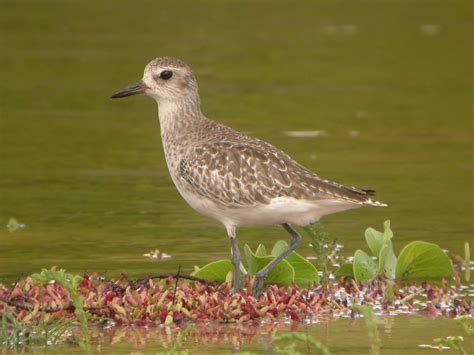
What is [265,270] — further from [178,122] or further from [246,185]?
[178,122]

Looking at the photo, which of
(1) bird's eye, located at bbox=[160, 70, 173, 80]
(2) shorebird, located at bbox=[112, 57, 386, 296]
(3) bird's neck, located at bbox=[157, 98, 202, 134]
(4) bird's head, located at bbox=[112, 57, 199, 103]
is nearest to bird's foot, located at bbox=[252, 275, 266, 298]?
(2) shorebird, located at bbox=[112, 57, 386, 296]

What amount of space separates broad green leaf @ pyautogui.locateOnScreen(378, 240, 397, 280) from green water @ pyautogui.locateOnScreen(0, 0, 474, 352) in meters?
1.35

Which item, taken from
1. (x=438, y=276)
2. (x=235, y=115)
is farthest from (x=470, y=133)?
(x=438, y=276)

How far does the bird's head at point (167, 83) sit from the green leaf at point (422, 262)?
89.0 inches

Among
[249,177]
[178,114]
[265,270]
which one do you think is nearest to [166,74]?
[178,114]

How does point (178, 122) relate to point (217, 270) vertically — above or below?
above

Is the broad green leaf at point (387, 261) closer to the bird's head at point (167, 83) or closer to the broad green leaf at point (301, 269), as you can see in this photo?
the broad green leaf at point (301, 269)

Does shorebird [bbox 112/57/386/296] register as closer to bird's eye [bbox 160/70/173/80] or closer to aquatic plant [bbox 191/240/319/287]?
aquatic plant [bbox 191/240/319/287]

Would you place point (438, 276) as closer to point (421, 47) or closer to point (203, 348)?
point (203, 348)

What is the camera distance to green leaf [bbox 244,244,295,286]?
11.5 m

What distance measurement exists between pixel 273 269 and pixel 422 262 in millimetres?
1277

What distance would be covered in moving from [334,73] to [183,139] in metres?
11.4

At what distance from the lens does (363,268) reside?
458 inches

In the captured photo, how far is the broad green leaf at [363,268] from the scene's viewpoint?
11.6 meters
